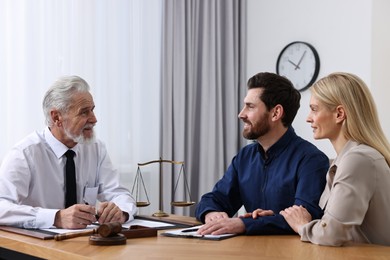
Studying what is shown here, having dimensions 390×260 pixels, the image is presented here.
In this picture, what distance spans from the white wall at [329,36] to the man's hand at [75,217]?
9.16ft

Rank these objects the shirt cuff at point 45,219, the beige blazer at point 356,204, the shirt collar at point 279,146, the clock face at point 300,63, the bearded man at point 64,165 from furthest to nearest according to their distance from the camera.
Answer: the clock face at point 300,63, the shirt collar at point 279,146, the bearded man at point 64,165, the shirt cuff at point 45,219, the beige blazer at point 356,204

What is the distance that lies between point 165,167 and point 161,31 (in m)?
1.13

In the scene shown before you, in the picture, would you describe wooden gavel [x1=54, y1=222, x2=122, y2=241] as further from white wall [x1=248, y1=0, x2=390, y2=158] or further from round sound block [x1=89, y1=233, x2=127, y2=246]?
white wall [x1=248, y1=0, x2=390, y2=158]

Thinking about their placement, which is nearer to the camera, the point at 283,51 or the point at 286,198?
the point at 286,198

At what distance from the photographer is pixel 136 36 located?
465 cm

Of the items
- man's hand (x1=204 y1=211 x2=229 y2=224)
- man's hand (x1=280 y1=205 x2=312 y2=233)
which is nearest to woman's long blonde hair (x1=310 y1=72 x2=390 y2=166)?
man's hand (x1=280 y1=205 x2=312 y2=233)

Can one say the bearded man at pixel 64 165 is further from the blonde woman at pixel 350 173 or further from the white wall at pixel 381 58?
the white wall at pixel 381 58

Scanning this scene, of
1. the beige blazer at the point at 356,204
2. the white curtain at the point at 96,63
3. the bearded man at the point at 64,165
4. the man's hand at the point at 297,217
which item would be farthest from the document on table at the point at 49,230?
the white curtain at the point at 96,63

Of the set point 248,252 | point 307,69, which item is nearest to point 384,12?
point 307,69

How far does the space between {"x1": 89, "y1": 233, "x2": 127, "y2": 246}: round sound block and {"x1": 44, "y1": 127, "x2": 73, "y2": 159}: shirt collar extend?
2.81ft

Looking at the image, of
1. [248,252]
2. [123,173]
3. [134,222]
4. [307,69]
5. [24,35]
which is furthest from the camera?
[307,69]

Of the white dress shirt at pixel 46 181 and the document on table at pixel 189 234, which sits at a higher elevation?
the white dress shirt at pixel 46 181

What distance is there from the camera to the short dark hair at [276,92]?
2.83m

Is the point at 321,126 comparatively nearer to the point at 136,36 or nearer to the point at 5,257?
the point at 5,257
